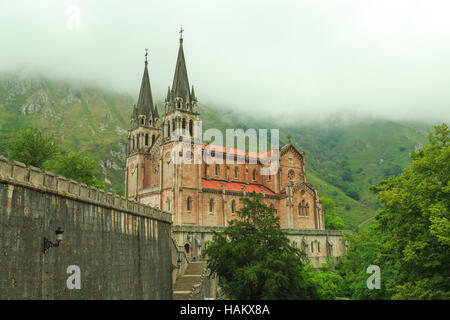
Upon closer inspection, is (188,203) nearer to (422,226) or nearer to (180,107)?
(180,107)

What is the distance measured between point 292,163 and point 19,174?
196 feet

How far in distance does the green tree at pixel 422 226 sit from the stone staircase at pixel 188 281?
16.4m

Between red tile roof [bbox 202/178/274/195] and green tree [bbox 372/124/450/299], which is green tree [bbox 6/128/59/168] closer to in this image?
red tile roof [bbox 202/178/274/195]

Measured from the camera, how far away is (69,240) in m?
21.2

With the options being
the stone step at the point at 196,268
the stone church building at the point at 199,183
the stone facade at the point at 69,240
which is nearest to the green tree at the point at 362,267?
the stone church building at the point at 199,183

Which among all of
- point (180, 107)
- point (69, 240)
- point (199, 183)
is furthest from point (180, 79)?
point (69, 240)

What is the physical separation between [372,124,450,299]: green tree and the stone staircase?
54.0ft

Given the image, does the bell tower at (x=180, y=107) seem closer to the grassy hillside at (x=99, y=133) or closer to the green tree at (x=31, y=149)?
the green tree at (x=31, y=149)

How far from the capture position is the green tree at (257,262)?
3188cm

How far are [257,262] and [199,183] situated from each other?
27887mm

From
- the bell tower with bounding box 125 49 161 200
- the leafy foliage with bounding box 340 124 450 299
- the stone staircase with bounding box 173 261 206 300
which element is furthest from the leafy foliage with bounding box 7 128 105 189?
the leafy foliage with bounding box 340 124 450 299

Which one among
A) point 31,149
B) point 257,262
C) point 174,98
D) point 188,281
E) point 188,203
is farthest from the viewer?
point 174,98

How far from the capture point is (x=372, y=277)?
3628 cm
